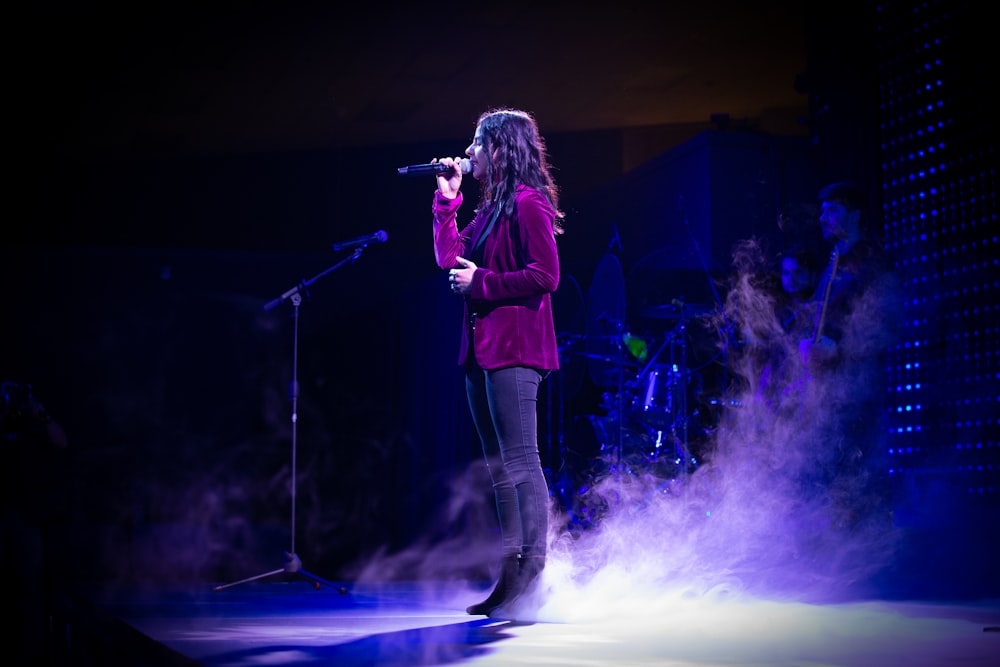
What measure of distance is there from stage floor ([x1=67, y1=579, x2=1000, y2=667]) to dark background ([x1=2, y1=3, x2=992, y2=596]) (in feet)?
9.90

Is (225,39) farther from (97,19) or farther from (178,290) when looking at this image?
(178,290)

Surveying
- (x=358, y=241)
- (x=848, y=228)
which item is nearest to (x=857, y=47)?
(x=848, y=228)

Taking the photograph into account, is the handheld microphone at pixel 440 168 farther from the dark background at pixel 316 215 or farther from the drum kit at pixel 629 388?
the dark background at pixel 316 215

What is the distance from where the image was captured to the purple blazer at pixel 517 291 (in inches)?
112

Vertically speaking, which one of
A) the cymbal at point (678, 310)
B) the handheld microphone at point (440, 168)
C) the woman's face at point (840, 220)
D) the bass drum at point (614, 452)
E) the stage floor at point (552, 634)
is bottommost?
the stage floor at point (552, 634)

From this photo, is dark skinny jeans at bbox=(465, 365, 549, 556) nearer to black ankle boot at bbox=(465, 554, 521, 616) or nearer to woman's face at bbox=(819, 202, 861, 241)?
black ankle boot at bbox=(465, 554, 521, 616)

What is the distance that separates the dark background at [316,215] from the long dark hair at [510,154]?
3.46 m

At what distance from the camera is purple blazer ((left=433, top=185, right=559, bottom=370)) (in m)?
2.85

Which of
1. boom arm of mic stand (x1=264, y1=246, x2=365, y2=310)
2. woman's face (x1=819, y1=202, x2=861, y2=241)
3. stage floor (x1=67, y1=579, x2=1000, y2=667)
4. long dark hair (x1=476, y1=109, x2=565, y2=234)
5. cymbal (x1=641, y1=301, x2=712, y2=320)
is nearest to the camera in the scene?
stage floor (x1=67, y1=579, x2=1000, y2=667)

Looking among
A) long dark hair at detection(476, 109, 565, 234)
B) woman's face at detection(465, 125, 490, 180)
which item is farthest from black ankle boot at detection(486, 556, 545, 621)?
woman's face at detection(465, 125, 490, 180)

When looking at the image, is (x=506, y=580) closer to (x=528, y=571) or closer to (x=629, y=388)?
(x=528, y=571)

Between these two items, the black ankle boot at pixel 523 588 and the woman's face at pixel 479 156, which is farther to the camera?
the woman's face at pixel 479 156

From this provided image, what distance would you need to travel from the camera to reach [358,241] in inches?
193

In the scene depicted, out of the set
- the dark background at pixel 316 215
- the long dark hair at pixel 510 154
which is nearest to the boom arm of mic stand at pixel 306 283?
the dark background at pixel 316 215
